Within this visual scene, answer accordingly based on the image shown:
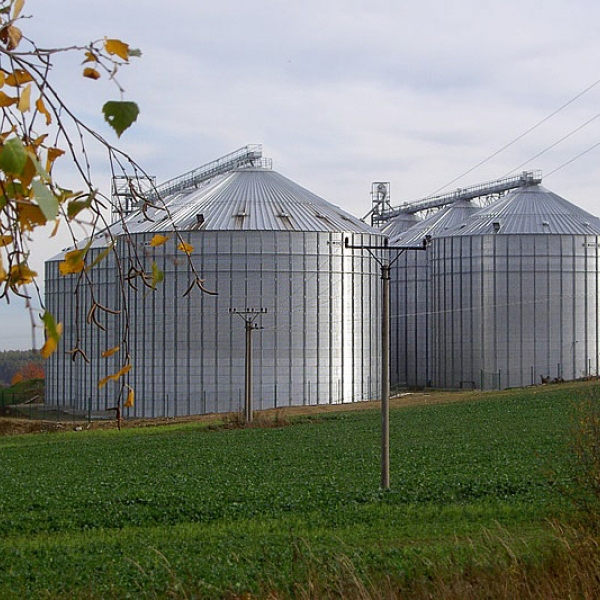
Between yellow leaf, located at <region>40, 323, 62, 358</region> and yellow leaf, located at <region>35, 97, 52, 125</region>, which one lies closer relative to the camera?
yellow leaf, located at <region>40, 323, 62, 358</region>

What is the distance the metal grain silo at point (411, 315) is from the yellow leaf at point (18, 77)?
220ft

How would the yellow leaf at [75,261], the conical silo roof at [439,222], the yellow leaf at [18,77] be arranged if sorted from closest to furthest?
the yellow leaf at [75,261], the yellow leaf at [18,77], the conical silo roof at [439,222]

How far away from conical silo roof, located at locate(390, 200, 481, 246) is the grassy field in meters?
34.6

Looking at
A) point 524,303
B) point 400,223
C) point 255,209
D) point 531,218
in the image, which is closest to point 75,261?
point 255,209

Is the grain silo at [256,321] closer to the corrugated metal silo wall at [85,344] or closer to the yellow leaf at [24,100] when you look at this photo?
the corrugated metal silo wall at [85,344]

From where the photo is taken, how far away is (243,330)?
2191 inches

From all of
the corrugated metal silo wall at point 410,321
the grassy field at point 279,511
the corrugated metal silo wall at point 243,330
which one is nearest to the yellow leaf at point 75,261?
the grassy field at point 279,511

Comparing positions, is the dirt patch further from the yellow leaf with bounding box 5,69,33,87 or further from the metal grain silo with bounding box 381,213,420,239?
the yellow leaf with bounding box 5,69,33,87

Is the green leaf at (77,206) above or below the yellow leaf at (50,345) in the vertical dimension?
above

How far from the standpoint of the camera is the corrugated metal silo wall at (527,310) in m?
63.4

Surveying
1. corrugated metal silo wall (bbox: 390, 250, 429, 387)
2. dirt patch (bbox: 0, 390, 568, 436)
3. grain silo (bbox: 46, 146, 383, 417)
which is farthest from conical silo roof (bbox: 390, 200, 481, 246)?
grain silo (bbox: 46, 146, 383, 417)

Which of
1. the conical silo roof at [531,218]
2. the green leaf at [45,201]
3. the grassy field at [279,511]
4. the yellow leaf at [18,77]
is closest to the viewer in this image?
the green leaf at [45,201]

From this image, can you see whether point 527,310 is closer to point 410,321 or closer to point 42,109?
point 410,321

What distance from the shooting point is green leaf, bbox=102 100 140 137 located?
2.94 metres
